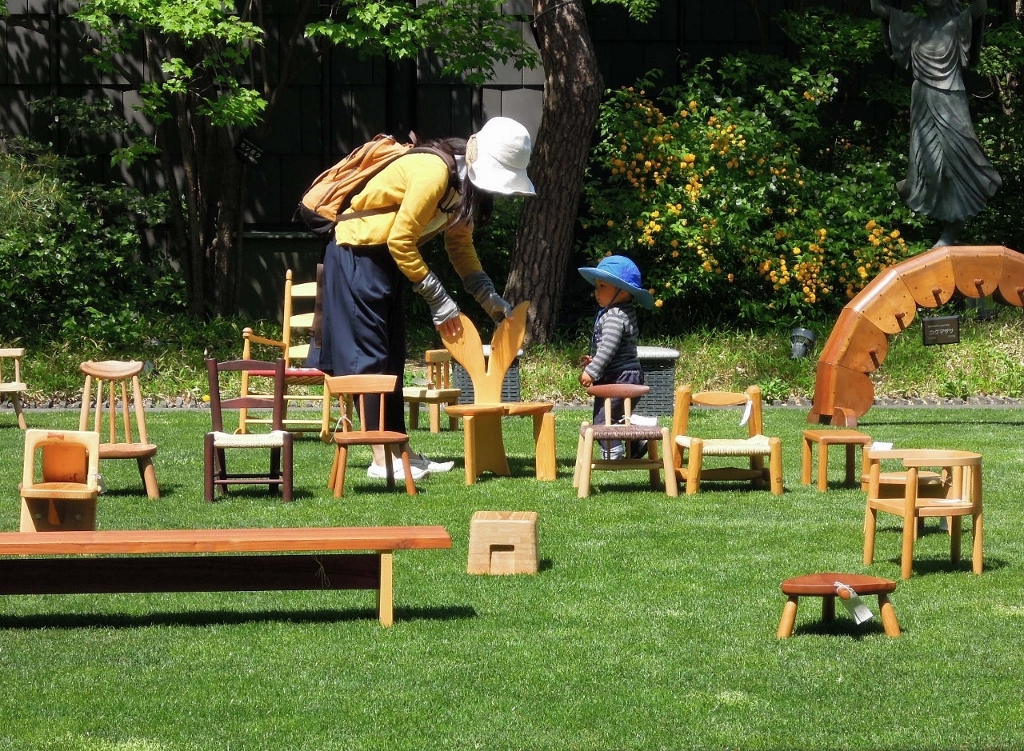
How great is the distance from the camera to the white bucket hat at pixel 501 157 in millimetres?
9195

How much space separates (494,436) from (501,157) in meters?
1.85

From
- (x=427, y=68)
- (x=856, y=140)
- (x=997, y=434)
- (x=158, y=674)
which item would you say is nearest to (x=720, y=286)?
(x=856, y=140)

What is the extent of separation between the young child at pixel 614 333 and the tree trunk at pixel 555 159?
601 cm

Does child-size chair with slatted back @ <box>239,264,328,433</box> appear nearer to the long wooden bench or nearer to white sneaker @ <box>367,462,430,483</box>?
white sneaker @ <box>367,462,430,483</box>

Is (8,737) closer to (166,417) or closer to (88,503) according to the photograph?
(88,503)

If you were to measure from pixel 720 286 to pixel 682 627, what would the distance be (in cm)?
1201

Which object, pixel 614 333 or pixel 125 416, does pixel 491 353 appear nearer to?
pixel 614 333

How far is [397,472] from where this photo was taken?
985cm

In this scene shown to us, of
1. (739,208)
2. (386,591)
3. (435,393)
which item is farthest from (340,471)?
(739,208)

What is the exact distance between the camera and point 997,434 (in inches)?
481

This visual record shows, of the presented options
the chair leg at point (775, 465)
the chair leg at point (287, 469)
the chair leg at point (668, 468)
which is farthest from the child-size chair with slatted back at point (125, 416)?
the chair leg at point (775, 465)

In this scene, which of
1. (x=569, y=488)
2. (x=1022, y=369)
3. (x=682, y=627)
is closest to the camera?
(x=682, y=627)

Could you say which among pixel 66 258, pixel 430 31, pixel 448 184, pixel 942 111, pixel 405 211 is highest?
pixel 430 31

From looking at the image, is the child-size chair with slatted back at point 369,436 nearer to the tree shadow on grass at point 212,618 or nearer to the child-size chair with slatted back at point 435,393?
the child-size chair with slatted back at point 435,393
